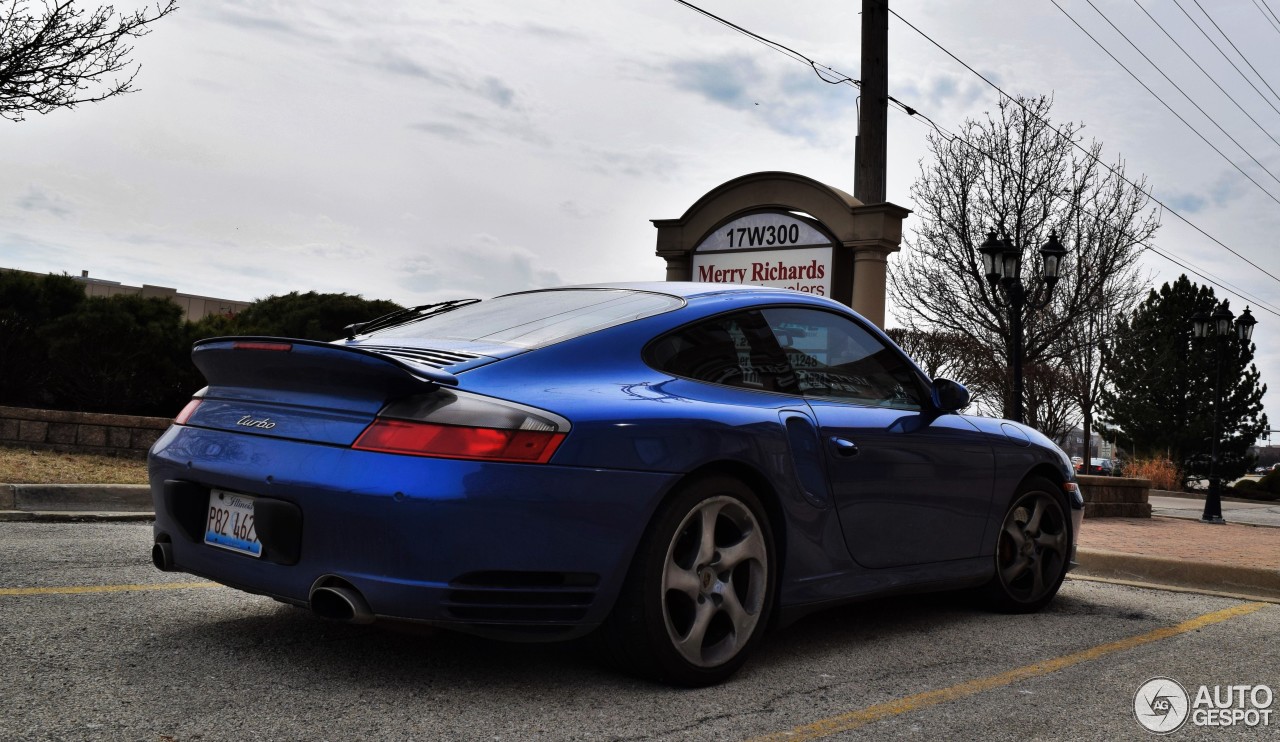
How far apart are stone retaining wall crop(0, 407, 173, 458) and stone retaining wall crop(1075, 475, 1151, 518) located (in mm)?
10878

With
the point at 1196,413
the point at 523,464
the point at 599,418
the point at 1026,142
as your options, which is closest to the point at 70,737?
the point at 523,464

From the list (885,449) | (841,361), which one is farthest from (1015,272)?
(885,449)

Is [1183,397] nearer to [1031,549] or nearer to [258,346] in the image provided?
[1031,549]

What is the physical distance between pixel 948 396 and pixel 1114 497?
39.0ft

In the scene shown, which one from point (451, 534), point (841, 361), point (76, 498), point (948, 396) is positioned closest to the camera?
point (451, 534)

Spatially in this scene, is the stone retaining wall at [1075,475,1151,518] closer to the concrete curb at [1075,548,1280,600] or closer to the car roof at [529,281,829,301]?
the concrete curb at [1075,548,1280,600]

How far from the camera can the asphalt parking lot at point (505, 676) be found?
10.1 feet

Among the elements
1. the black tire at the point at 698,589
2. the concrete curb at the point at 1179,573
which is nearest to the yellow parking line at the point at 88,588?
the black tire at the point at 698,589

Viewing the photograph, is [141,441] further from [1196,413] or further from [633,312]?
[1196,413]

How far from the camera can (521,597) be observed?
324cm

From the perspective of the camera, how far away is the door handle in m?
4.16

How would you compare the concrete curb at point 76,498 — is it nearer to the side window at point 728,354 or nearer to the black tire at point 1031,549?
the side window at point 728,354

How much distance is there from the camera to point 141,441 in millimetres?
10555

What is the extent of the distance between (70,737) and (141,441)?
8.40 meters
